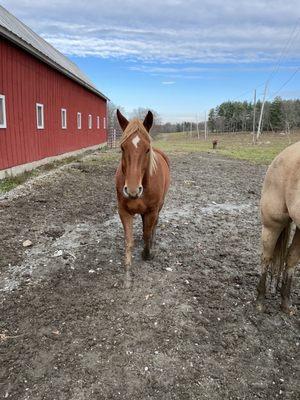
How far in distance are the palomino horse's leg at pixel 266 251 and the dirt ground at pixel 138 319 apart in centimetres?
14

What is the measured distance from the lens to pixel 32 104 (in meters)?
12.9

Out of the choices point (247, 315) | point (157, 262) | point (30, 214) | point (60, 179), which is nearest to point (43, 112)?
point (60, 179)

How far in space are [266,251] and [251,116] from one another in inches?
3725

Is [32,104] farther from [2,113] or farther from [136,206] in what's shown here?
[136,206]

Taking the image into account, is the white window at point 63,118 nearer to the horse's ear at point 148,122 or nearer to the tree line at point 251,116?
the horse's ear at point 148,122

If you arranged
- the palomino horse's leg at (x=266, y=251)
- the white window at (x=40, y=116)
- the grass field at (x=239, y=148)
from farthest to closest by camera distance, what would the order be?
the grass field at (x=239, y=148) → the white window at (x=40, y=116) → the palomino horse's leg at (x=266, y=251)

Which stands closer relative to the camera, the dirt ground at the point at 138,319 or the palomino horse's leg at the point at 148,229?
the dirt ground at the point at 138,319

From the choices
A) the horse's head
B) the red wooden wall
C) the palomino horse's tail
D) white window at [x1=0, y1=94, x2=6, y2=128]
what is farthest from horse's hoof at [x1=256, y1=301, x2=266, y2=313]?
white window at [x1=0, y1=94, x2=6, y2=128]

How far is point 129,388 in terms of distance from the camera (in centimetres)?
240

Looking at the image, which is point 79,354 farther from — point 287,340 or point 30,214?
point 30,214

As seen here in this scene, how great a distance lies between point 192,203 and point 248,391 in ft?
18.8

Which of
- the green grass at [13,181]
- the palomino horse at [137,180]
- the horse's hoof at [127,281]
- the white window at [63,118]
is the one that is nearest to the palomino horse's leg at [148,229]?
the palomino horse at [137,180]

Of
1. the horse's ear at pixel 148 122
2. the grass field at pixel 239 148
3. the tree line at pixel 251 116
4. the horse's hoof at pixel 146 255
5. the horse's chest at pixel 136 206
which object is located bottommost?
the horse's hoof at pixel 146 255

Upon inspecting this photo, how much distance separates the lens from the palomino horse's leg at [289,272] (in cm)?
338
